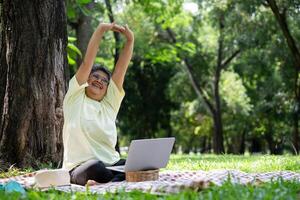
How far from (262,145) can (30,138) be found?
36572 mm

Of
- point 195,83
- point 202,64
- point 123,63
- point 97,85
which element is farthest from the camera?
point 202,64

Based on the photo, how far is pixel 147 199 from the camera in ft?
11.0

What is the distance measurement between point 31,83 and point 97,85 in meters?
1.52

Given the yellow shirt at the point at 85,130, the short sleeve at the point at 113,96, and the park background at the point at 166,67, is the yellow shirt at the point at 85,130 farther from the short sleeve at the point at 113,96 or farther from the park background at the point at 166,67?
the park background at the point at 166,67

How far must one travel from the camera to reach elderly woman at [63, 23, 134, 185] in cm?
472

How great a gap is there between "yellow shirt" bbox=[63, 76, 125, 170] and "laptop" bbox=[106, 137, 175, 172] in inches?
10.0

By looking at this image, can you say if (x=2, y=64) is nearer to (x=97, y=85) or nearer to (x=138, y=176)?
(x=97, y=85)

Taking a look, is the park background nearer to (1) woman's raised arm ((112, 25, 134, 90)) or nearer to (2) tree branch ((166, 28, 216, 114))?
(2) tree branch ((166, 28, 216, 114))

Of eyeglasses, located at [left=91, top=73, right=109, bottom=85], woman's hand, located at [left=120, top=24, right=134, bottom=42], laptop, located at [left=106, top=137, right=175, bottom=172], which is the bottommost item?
laptop, located at [left=106, top=137, right=175, bottom=172]

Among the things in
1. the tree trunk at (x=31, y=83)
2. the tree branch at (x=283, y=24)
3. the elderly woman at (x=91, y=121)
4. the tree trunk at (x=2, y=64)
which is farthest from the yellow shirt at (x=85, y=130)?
the tree branch at (x=283, y=24)

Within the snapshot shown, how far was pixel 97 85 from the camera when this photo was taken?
5234 millimetres

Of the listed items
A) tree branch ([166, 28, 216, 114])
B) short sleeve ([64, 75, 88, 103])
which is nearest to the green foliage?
tree branch ([166, 28, 216, 114])

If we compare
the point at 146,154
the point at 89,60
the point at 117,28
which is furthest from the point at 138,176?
the point at 117,28

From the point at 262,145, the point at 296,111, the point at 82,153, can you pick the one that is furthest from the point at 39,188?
the point at 262,145
